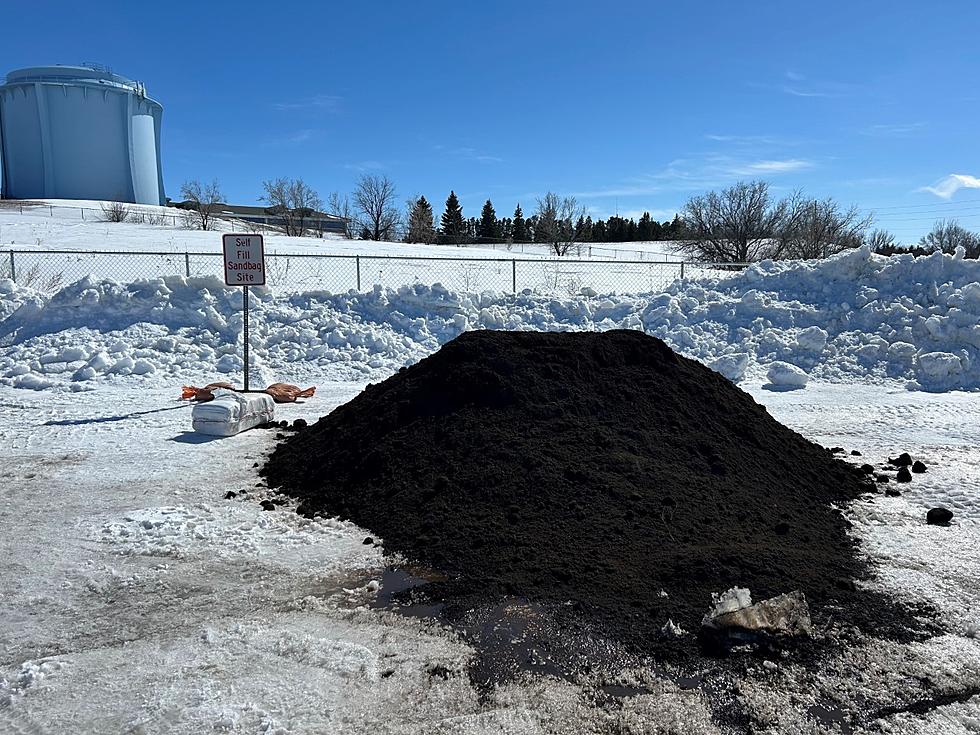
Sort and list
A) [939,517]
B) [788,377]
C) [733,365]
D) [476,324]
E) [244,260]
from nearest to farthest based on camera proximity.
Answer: [939,517] < [244,260] < [788,377] < [733,365] < [476,324]

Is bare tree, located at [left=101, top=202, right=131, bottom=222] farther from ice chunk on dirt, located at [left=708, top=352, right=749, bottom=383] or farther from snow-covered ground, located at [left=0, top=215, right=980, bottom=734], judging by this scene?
ice chunk on dirt, located at [left=708, top=352, right=749, bottom=383]

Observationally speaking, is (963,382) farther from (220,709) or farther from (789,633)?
(220,709)

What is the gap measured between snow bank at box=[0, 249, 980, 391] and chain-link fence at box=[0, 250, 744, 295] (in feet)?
6.75

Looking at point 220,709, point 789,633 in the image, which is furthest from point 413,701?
point 789,633

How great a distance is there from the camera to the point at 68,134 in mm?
57719

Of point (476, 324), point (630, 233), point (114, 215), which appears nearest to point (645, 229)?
point (630, 233)

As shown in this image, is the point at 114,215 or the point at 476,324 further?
the point at 114,215

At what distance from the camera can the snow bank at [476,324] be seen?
12.8m

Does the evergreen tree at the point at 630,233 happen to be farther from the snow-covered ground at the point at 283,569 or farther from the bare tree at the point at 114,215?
the snow-covered ground at the point at 283,569

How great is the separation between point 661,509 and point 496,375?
2.46 meters

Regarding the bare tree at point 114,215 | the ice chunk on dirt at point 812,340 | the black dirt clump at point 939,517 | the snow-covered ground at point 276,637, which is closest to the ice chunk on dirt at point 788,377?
the ice chunk on dirt at point 812,340

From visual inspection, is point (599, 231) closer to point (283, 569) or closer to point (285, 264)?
point (285, 264)

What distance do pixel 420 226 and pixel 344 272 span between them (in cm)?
3813

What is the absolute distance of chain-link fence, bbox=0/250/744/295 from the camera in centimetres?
1909
